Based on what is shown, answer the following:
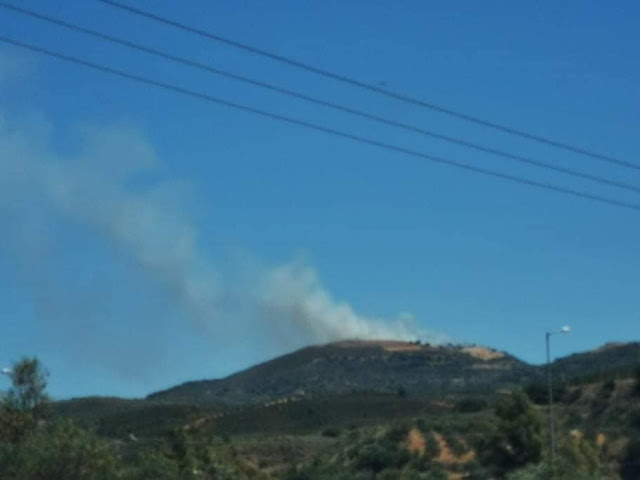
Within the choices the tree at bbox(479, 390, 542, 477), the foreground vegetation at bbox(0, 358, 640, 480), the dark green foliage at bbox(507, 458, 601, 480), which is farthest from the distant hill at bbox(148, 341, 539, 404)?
the dark green foliage at bbox(507, 458, 601, 480)

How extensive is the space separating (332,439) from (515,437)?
26231mm

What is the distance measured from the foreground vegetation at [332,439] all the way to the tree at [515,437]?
0.08 metres

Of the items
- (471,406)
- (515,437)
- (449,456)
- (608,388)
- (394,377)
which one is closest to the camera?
(515,437)

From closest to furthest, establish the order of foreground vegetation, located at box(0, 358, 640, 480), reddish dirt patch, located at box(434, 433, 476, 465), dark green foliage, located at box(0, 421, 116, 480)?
dark green foliage, located at box(0, 421, 116, 480), foreground vegetation, located at box(0, 358, 640, 480), reddish dirt patch, located at box(434, 433, 476, 465)

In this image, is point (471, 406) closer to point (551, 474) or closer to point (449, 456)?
point (449, 456)

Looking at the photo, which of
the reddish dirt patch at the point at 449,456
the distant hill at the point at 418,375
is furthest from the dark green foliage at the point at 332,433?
the distant hill at the point at 418,375

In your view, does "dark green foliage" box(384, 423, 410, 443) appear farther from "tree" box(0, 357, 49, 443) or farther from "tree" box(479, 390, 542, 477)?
"tree" box(0, 357, 49, 443)

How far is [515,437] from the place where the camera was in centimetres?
8369

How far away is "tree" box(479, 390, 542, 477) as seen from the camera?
83000mm

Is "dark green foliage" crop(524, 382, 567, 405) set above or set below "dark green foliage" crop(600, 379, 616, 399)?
above

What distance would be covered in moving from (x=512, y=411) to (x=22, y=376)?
36.8m

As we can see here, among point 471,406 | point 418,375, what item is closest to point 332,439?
point 471,406

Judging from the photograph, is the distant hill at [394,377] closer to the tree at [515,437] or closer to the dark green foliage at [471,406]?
the dark green foliage at [471,406]

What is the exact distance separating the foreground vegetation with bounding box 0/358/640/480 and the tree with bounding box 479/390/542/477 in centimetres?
8
